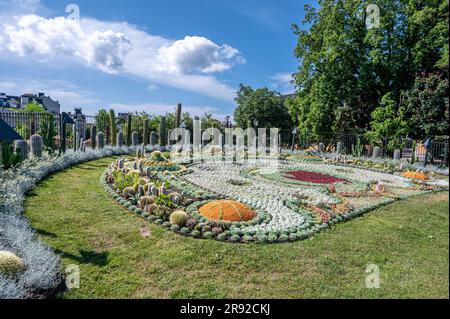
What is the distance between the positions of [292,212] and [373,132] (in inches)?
592

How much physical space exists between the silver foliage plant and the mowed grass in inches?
9.0

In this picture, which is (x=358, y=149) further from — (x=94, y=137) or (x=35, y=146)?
(x=35, y=146)

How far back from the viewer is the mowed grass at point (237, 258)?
3.29 m

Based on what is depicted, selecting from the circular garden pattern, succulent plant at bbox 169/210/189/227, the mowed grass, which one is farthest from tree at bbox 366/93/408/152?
succulent plant at bbox 169/210/189/227

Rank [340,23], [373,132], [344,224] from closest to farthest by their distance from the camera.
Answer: [344,224]
[373,132]
[340,23]

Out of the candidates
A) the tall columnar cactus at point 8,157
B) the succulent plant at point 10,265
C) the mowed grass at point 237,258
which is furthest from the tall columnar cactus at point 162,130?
the succulent plant at point 10,265

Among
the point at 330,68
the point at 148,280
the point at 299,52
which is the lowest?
the point at 148,280

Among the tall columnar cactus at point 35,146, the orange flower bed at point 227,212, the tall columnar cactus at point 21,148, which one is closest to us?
the orange flower bed at point 227,212

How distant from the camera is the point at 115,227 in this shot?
5.01m

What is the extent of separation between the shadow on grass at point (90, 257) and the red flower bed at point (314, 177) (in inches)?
295

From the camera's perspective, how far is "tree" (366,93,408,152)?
1587 centimetres

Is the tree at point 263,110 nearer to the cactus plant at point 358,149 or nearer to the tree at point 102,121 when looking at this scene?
the cactus plant at point 358,149
